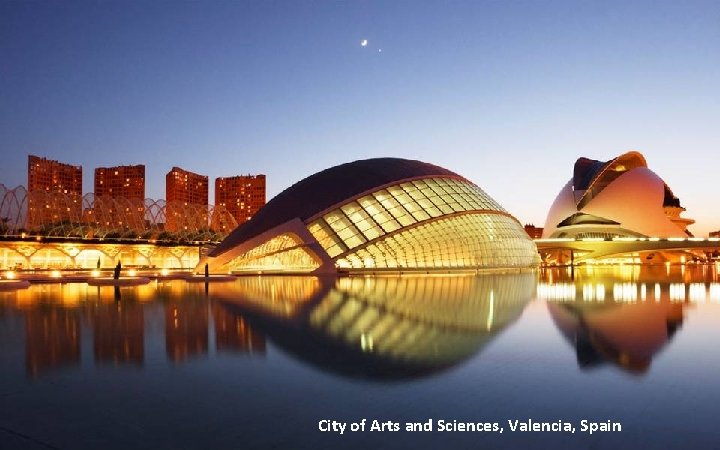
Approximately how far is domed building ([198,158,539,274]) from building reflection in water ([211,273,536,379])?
17853 millimetres

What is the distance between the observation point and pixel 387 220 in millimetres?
42719

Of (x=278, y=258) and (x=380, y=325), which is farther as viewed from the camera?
(x=278, y=258)

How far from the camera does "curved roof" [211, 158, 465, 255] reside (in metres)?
43.1

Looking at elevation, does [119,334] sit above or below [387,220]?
below

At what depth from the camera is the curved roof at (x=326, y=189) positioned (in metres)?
43.1

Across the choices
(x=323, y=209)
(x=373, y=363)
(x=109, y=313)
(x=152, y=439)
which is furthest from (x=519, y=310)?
(x=323, y=209)

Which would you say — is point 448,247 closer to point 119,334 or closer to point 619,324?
point 619,324

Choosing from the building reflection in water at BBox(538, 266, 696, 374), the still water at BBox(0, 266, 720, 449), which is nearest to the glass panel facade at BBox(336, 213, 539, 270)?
the building reflection in water at BBox(538, 266, 696, 374)

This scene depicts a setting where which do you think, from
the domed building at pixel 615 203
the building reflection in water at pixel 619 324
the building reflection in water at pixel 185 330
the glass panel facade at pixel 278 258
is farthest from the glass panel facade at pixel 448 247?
the domed building at pixel 615 203

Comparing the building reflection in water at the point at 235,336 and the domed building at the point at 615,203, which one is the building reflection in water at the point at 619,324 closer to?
the building reflection in water at the point at 235,336

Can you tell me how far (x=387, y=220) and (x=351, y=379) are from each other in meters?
34.6

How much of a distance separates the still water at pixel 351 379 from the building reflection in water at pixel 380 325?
7 cm

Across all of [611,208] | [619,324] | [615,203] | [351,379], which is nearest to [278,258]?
[619,324]

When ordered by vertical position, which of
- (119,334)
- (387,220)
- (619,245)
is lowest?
(119,334)
